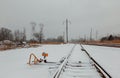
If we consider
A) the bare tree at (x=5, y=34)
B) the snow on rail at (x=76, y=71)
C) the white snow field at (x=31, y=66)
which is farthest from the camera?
the bare tree at (x=5, y=34)

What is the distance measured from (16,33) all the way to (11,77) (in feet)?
502

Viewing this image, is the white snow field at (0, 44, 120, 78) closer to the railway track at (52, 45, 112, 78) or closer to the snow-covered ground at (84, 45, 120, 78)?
the snow-covered ground at (84, 45, 120, 78)

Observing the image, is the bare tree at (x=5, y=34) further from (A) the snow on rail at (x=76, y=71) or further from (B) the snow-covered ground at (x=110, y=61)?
(A) the snow on rail at (x=76, y=71)

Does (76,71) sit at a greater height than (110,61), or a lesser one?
greater

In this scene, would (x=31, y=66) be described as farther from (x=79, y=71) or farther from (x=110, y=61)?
(x=110, y=61)

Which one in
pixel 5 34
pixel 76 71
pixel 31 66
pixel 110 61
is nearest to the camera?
pixel 76 71

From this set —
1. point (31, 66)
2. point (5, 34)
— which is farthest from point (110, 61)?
point (5, 34)

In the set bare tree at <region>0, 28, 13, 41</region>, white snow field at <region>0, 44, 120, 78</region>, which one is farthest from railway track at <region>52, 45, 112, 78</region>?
bare tree at <region>0, 28, 13, 41</region>

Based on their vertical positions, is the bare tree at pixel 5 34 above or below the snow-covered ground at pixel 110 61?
above

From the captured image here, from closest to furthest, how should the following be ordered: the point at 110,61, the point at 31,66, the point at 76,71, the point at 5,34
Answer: the point at 76,71 → the point at 31,66 → the point at 110,61 → the point at 5,34

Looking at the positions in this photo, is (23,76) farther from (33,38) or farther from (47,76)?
(33,38)

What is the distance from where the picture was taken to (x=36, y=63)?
11.6m

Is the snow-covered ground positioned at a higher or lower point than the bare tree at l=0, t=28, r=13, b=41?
lower

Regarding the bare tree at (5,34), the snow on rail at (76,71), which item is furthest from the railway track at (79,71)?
the bare tree at (5,34)
